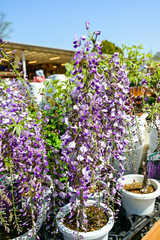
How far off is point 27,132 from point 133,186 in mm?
1241

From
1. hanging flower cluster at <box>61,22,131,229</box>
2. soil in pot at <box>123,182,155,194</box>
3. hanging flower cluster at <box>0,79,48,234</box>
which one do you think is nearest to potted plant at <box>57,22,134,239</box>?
hanging flower cluster at <box>61,22,131,229</box>

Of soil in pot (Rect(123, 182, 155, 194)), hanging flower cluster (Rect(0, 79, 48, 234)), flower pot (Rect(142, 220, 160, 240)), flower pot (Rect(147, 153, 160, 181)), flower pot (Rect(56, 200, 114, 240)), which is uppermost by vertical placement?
hanging flower cluster (Rect(0, 79, 48, 234))

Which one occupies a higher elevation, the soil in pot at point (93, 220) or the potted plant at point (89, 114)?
the potted plant at point (89, 114)

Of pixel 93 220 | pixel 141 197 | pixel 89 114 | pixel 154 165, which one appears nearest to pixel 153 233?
pixel 141 197

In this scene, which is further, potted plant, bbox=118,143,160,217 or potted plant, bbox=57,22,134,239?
potted plant, bbox=118,143,160,217

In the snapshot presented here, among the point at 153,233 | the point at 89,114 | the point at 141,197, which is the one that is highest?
the point at 89,114

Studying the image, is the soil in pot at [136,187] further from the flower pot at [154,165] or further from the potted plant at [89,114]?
the potted plant at [89,114]

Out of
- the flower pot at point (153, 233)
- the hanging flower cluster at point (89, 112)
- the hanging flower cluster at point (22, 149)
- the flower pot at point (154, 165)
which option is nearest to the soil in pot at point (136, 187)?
the flower pot at point (154, 165)

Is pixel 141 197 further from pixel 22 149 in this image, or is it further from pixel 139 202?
pixel 22 149

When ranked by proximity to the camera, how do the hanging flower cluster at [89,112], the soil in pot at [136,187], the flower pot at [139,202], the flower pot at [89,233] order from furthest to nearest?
1. the soil in pot at [136,187]
2. the flower pot at [139,202]
3. the flower pot at [89,233]
4. the hanging flower cluster at [89,112]

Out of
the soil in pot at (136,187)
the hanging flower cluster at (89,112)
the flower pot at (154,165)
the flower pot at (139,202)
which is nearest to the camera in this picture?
the hanging flower cluster at (89,112)

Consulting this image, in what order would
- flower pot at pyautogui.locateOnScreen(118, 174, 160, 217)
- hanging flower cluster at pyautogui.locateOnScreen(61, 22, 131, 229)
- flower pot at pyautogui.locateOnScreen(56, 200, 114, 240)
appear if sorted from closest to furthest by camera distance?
hanging flower cluster at pyautogui.locateOnScreen(61, 22, 131, 229), flower pot at pyautogui.locateOnScreen(56, 200, 114, 240), flower pot at pyautogui.locateOnScreen(118, 174, 160, 217)

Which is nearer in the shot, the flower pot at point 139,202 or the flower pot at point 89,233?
the flower pot at point 89,233

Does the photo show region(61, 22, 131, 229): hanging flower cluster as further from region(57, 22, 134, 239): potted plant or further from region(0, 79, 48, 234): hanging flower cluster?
region(0, 79, 48, 234): hanging flower cluster
